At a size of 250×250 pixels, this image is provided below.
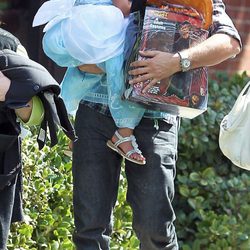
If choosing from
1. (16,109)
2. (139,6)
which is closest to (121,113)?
(139,6)

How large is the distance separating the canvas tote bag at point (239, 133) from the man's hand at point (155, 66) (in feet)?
1.48

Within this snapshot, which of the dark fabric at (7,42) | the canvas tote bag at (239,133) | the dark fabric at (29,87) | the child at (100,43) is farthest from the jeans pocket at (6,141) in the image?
the canvas tote bag at (239,133)

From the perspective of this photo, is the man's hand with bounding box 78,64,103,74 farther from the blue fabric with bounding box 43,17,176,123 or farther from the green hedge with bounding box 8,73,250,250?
the green hedge with bounding box 8,73,250,250

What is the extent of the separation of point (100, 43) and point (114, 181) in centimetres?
74

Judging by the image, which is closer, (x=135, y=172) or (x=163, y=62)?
(x=163, y=62)

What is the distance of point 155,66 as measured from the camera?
4145mm

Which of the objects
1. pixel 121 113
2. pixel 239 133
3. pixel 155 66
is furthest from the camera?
pixel 239 133

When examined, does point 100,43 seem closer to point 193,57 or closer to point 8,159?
point 193,57

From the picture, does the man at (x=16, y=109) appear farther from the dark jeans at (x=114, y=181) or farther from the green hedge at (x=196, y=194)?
the green hedge at (x=196, y=194)

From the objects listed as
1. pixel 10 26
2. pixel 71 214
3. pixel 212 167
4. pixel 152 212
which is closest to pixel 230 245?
pixel 212 167

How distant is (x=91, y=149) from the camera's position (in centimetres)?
440

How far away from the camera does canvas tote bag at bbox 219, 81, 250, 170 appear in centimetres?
434

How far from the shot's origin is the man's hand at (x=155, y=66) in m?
4.14

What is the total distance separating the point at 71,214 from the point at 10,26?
1.72 meters
